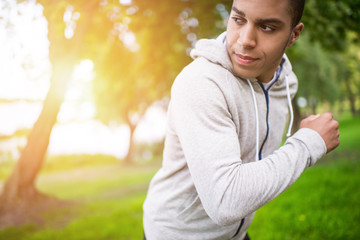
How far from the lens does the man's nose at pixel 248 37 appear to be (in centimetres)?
132

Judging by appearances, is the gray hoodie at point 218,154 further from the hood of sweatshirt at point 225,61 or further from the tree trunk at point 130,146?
the tree trunk at point 130,146

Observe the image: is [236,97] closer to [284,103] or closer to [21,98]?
[284,103]

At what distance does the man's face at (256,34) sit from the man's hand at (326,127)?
33 centimetres

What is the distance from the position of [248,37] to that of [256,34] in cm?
5

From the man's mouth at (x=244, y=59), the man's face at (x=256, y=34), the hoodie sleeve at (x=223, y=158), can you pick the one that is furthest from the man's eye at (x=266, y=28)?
A: the hoodie sleeve at (x=223, y=158)

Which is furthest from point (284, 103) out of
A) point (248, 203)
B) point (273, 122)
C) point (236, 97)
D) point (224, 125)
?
point (248, 203)

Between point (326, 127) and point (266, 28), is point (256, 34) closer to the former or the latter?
point (266, 28)

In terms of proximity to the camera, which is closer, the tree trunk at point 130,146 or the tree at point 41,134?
the tree at point 41,134

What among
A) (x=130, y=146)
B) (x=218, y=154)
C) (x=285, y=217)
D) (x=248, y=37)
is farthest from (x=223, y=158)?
(x=130, y=146)

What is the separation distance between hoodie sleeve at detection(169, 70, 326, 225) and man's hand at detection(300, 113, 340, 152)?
5cm

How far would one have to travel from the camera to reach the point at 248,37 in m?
1.32

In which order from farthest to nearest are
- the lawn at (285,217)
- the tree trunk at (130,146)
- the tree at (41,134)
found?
the tree trunk at (130,146)
the tree at (41,134)
the lawn at (285,217)

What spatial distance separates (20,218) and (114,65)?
15.4 ft

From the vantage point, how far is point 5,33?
5.72 metres
